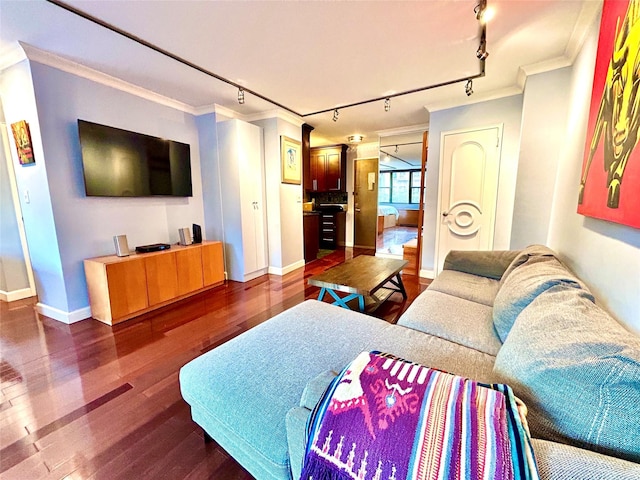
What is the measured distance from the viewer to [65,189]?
7.98 feet

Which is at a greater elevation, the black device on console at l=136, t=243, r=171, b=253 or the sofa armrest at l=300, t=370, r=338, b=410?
the black device on console at l=136, t=243, r=171, b=253

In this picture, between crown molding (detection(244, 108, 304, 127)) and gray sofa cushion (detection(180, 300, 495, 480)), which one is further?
crown molding (detection(244, 108, 304, 127))

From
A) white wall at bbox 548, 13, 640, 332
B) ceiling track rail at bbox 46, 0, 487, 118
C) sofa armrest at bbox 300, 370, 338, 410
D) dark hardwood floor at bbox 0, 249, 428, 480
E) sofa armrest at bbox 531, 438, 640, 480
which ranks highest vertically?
ceiling track rail at bbox 46, 0, 487, 118

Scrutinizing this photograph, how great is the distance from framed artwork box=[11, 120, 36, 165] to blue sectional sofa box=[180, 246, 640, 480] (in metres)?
2.62

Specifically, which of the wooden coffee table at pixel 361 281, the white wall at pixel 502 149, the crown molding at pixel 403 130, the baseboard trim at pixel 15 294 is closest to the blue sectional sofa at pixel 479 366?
the wooden coffee table at pixel 361 281

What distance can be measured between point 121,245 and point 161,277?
0.49 m

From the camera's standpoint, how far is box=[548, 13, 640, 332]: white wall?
100 cm

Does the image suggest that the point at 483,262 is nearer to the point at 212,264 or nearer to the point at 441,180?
the point at 441,180

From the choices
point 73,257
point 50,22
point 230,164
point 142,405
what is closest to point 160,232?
point 73,257

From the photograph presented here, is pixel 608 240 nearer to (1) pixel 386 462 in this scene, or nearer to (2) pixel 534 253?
(2) pixel 534 253

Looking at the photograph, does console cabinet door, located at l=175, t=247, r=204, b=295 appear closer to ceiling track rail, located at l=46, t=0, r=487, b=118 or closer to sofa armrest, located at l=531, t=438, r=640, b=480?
ceiling track rail, located at l=46, t=0, r=487, b=118

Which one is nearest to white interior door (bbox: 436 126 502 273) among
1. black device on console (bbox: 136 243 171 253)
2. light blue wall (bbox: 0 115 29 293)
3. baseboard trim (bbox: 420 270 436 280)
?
baseboard trim (bbox: 420 270 436 280)

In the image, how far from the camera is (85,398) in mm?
1578

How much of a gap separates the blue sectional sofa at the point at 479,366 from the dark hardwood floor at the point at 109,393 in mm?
340
